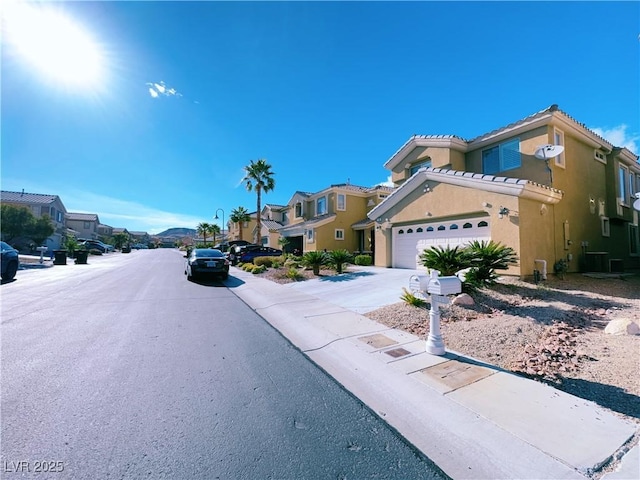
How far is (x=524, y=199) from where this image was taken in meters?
9.68

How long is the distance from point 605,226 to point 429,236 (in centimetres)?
1023

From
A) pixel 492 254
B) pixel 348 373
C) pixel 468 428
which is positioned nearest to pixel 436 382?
pixel 468 428

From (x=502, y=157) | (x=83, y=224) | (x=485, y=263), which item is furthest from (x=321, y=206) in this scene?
(x=83, y=224)

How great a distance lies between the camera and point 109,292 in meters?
9.84

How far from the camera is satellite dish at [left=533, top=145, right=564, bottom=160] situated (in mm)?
11055

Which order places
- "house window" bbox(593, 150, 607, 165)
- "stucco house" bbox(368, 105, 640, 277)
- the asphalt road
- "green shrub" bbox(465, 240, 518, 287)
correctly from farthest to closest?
1. "house window" bbox(593, 150, 607, 165)
2. "stucco house" bbox(368, 105, 640, 277)
3. "green shrub" bbox(465, 240, 518, 287)
4. the asphalt road

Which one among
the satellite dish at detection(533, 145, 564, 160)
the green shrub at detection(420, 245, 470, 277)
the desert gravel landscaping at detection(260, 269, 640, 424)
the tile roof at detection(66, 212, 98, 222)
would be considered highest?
the tile roof at detection(66, 212, 98, 222)

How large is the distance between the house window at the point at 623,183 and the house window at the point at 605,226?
188cm

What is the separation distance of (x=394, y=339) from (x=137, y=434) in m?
4.11

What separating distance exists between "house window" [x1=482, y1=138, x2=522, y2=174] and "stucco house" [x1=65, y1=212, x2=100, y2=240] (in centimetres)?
7681

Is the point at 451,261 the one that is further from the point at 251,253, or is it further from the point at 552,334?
the point at 251,253

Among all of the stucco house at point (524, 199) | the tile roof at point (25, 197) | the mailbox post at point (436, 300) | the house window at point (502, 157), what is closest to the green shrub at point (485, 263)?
the stucco house at point (524, 199)

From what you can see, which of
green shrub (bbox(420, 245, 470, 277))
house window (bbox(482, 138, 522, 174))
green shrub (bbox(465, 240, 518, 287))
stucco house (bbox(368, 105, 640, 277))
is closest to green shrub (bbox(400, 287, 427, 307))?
green shrub (bbox(420, 245, 470, 277))

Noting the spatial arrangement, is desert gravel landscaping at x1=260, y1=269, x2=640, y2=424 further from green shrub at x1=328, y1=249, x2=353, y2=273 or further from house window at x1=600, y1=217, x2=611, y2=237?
house window at x1=600, y1=217, x2=611, y2=237
